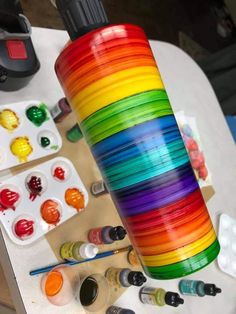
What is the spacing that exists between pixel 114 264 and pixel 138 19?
1301mm

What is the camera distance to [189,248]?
1.86 feet

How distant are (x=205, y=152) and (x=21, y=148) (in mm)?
507

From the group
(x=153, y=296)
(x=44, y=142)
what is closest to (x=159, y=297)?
(x=153, y=296)

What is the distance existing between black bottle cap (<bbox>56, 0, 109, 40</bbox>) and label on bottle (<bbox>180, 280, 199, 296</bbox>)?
0.56 metres

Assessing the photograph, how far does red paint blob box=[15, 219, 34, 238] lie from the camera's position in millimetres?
676

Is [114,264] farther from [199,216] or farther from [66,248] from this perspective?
[199,216]

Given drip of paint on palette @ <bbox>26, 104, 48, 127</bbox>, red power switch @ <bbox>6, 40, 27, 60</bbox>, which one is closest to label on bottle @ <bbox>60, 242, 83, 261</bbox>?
drip of paint on palette @ <bbox>26, 104, 48, 127</bbox>

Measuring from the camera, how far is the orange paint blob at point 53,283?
683 millimetres

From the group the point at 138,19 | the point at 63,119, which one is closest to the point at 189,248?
the point at 63,119

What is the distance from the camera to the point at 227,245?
993mm

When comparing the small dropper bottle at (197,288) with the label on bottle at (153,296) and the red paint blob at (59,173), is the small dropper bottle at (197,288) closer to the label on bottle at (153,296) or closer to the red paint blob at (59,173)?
the label on bottle at (153,296)

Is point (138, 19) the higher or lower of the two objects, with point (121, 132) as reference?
higher

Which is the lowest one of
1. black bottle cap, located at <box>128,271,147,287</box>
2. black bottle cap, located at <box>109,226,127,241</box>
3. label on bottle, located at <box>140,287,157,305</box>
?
label on bottle, located at <box>140,287,157,305</box>

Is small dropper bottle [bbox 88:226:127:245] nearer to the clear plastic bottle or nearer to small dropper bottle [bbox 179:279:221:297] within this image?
the clear plastic bottle
